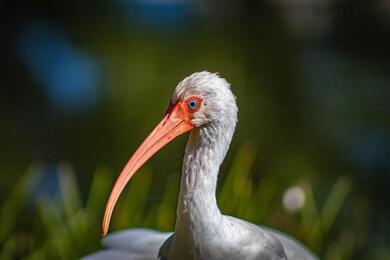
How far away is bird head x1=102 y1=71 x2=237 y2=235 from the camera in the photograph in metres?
2.25

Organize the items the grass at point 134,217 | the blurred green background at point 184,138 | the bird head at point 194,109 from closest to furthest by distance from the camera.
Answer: the bird head at point 194,109
the grass at point 134,217
the blurred green background at point 184,138

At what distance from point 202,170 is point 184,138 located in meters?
3.10

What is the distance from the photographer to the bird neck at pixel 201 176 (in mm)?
2295

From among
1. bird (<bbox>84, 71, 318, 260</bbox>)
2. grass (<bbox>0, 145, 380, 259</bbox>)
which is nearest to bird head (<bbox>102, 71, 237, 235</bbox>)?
bird (<bbox>84, 71, 318, 260</bbox>)

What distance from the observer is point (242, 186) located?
11.2 feet

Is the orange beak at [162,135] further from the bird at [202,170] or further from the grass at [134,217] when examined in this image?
the grass at [134,217]

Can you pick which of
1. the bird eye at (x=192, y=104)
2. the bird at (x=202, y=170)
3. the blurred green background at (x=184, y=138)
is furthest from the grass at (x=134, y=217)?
the bird eye at (x=192, y=104)

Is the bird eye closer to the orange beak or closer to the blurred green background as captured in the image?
the orange beak

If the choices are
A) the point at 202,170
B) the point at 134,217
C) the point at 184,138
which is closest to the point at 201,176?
the point at 202,170

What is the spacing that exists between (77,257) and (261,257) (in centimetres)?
113

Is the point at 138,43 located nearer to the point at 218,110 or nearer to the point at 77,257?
the point at 77,257

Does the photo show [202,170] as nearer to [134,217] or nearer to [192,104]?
[192,104]

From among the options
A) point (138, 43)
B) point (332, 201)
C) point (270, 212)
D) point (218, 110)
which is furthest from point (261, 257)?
point (138, 43)

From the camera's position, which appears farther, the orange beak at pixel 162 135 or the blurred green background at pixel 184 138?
the blurred green background at pixel 184 138
